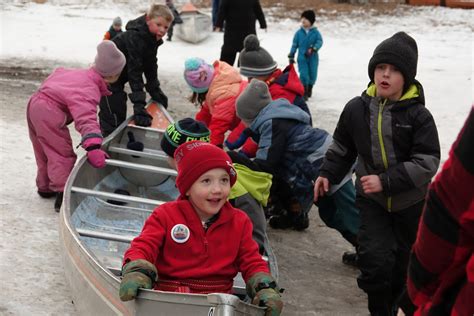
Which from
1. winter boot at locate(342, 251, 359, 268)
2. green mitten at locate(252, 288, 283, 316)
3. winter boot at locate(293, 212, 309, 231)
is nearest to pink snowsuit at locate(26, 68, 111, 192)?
winter boot at locate(293, 212, 309, 231)

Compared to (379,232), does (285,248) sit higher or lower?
lower

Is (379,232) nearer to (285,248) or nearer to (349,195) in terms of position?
(349,195)

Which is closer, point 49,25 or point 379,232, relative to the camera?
point 379,232

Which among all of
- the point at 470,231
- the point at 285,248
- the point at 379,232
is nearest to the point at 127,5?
the point at 285,248

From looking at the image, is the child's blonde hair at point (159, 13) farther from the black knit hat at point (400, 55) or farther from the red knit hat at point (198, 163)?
the red knit hat at point (198, 163)

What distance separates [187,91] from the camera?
42.0 ft

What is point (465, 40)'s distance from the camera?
17.7 metres

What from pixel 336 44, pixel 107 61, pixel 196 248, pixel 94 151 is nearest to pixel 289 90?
pixel 107 61

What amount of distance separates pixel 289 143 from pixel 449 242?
12.6 ft

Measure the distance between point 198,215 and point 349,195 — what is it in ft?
6.28

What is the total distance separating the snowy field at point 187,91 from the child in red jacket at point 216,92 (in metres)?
1.08

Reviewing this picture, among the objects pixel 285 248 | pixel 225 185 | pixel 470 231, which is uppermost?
pixel 470 231

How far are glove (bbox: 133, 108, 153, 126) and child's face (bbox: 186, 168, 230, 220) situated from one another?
13.3 ft

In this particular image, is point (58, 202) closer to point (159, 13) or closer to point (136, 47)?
point (136, 47)
